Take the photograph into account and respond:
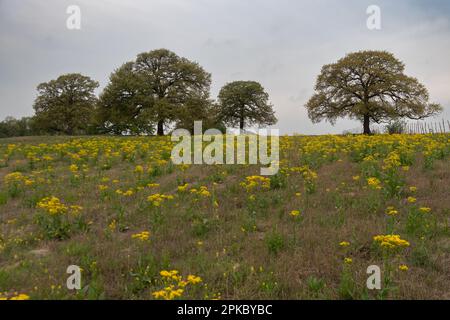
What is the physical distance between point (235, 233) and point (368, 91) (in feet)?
144

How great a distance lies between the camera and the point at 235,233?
7832mm

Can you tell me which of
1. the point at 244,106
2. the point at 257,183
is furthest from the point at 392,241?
the point at 244,106

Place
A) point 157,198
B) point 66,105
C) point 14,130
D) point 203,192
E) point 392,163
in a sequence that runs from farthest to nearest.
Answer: point 14,130, point 66,105, point 392,163, point 203,192, point 157,198

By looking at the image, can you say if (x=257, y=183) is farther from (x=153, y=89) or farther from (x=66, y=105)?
(x=66, y=105)

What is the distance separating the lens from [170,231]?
802cm

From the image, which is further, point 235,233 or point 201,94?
point 201,94

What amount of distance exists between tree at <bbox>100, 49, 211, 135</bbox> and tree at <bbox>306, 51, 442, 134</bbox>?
15495 millimetres

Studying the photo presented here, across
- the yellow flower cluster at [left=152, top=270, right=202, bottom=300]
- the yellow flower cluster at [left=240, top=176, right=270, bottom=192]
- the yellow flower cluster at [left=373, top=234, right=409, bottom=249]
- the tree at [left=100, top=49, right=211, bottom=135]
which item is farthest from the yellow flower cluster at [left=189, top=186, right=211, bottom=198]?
the tree at [left=100, top=49, right=211, bottom=135]

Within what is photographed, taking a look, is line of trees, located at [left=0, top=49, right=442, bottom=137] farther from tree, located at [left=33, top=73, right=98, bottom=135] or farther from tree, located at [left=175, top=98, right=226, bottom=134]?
tree, located at [left=33, top=73, right=98, bottom=135]

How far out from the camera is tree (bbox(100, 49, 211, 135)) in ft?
135

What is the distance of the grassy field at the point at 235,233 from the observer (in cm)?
584

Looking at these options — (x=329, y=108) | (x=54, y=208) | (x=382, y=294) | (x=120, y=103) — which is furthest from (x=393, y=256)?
(x=329, y=108)
